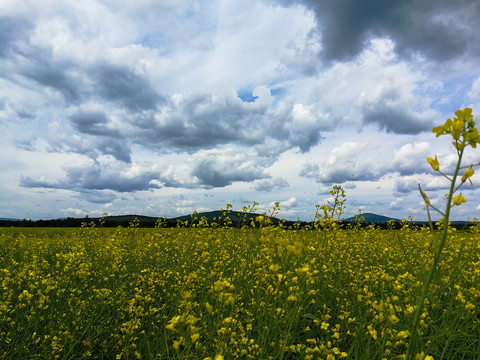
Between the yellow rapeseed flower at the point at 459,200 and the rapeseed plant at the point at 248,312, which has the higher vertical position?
the yellow rapeseed flower at the point at 459,200

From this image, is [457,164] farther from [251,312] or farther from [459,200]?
[251,312]

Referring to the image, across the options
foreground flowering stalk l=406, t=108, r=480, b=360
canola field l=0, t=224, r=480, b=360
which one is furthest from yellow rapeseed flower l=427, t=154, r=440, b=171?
canola field l=0, t=224, r=480, b=360

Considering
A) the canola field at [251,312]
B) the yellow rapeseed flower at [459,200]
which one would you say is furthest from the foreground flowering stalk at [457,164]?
the canola field at [251,312]

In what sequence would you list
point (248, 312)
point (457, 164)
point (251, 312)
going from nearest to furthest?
1. point (457, 164)
2. point (248, 312)
3. point (251, 312)

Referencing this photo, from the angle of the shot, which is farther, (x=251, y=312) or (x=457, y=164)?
(x=251, y=312)

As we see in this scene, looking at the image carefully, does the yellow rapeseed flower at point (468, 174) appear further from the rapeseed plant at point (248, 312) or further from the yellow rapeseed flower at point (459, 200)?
the rapeseed plant at point (248, 312)

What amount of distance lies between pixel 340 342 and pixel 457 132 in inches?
124

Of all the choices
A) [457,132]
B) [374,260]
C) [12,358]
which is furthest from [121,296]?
[374,260]

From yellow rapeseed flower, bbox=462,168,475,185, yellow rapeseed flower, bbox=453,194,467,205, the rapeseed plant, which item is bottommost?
the rapeseed plant

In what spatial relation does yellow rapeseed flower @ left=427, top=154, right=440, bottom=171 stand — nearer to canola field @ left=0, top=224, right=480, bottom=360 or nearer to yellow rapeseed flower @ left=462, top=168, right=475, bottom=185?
yellow rapeseed flower @ left=462, top=168, right=475, bottom=185

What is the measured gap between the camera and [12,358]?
3213 mm

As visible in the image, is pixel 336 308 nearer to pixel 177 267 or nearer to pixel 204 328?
pixel 204 328

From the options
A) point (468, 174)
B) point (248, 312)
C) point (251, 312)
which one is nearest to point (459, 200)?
point (468, 174)

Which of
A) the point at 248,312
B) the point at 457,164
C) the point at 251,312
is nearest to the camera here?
the point at 457,164
